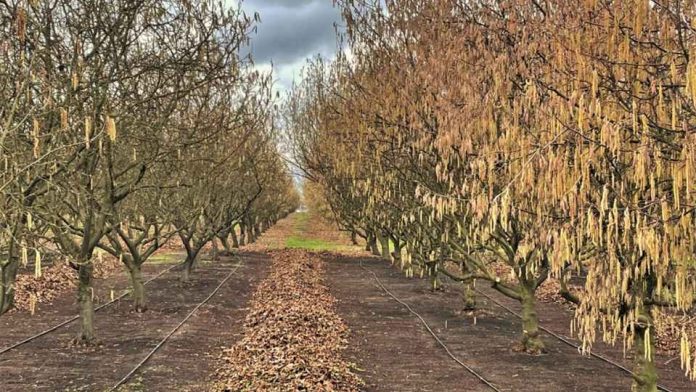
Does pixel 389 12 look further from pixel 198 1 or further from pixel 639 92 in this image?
pixel 639 92

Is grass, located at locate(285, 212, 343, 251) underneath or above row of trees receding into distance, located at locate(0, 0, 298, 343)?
underneath

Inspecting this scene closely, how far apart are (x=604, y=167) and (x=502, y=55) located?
175 centimetres

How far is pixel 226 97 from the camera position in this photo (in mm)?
18438

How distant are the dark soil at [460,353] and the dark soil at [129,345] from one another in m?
3.31

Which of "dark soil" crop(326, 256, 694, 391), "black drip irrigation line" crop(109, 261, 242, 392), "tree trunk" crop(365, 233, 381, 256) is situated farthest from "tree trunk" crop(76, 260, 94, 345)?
"tree trunk" crop(365, 233, 381, 256)

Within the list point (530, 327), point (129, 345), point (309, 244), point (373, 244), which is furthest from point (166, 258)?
point (530, 327)

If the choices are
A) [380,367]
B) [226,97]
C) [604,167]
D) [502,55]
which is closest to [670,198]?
[604,167]

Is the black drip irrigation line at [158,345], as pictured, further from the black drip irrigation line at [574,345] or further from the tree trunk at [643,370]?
the tree trunk at [643,370]

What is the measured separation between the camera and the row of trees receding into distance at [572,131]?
475 cm

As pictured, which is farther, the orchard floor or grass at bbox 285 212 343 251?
grass at bbox 285 212 343 251

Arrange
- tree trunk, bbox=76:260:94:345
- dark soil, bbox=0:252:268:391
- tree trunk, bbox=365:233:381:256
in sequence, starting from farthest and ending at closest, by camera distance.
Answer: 1. tree trunk, bbox=365:233:381:256
2. tree trunk, bbox=76:260:94:345
3. dark soil, bbox=0:252:268:391

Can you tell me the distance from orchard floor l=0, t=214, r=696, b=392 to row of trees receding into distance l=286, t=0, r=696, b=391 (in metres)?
1.59

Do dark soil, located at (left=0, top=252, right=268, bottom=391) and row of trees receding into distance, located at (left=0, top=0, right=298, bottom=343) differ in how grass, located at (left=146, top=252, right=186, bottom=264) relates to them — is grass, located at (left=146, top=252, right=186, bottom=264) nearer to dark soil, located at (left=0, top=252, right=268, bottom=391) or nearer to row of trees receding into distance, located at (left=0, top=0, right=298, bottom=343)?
dark soil, located at (left=0, top=252, right=268, bottom=391)

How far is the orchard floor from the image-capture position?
10188 millimetres
